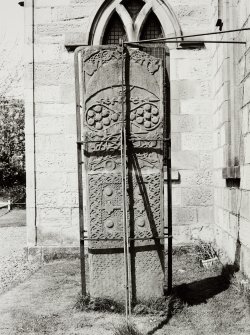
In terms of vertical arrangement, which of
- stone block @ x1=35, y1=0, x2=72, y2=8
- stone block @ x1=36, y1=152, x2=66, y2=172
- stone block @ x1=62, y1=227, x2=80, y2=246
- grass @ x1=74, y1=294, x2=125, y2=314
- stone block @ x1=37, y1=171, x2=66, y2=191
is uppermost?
stone block @ x1=35, y1=0, x2=72, y2=8

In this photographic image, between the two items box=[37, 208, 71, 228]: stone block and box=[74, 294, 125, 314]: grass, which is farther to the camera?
box=[37, 208, 71, 228]: stone block

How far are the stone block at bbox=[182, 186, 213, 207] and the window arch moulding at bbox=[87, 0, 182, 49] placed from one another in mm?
2584

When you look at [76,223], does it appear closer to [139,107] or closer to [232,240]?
[232,240]

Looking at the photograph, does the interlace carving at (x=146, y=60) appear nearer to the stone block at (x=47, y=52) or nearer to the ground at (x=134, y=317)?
the ground at (x=134, y=317)

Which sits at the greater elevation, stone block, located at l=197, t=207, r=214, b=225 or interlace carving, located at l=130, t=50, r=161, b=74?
interlace carving, located at l=130, t=50, r=161, b=74

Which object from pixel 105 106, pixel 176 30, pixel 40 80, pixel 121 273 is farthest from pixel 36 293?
pixel 176 30

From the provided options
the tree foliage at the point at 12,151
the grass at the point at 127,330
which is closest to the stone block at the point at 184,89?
the grass at the point at 127,330

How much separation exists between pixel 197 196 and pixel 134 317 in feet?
12.3

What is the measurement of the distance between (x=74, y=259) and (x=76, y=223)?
24.9 inches

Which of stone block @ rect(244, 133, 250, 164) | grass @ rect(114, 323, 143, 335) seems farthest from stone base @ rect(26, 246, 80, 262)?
grass @ rect(114, 323, 143, 335)

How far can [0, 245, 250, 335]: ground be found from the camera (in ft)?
13.8

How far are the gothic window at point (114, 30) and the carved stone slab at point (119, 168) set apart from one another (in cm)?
355

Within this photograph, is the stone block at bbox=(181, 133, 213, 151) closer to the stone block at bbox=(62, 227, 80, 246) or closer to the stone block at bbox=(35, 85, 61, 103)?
the stone block at bbox=(35, 85, 61, 103)

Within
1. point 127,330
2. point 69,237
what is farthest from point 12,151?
point 127,330
